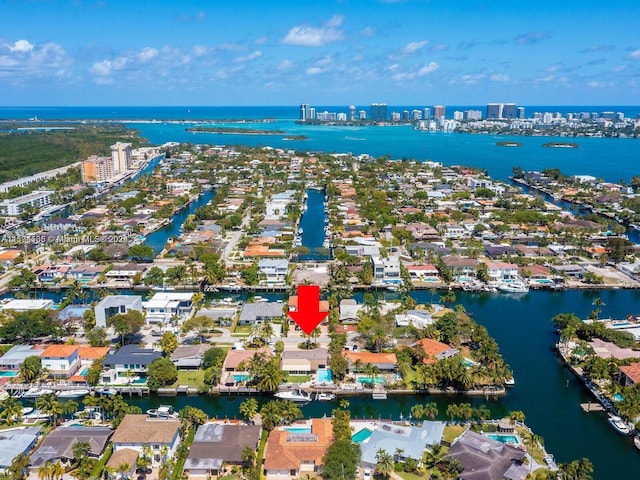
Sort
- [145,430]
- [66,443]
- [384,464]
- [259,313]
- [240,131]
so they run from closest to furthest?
[384,464] → [66,443] → [145,430] → [259,313] → [240,131]

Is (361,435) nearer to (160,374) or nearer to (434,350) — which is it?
(434,350)

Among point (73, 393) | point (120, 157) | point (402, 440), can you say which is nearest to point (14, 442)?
point (73, 393)

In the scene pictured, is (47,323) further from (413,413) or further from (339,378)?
(413,413)

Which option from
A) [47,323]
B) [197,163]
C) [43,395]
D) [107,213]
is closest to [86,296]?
[47,323]

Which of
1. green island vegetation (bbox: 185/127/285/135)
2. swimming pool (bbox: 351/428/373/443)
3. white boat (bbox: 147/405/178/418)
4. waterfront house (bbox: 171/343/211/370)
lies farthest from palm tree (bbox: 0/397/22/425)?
green island vegetation (bbox: 185/127/285/135)

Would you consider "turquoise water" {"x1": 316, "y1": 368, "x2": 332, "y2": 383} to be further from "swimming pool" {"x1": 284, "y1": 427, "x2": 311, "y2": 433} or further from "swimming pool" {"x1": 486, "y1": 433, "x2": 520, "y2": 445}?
"swimming pool" {"x1": 486, "y1": 433, "x2": 520, "y2": 445}
